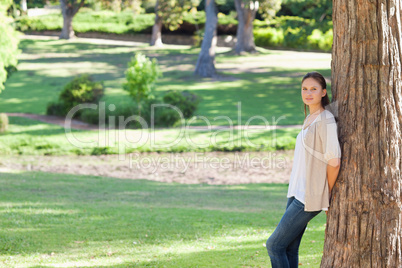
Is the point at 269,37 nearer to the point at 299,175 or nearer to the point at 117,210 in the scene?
the point at 117,210

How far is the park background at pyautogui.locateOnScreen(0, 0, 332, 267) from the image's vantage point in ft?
18.7

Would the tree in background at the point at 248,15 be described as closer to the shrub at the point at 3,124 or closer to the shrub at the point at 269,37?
the shrub at the point at 269,37

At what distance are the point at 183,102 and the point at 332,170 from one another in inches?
601

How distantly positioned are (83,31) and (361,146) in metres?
43.7

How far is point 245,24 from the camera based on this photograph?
3628 centimetres

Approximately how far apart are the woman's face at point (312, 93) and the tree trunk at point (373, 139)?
0.25 meters

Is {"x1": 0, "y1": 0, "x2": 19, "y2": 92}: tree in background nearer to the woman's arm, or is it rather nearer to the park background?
the park background

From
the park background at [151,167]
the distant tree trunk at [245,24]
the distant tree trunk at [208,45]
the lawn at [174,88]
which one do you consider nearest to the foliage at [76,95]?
the park background at [151,167]

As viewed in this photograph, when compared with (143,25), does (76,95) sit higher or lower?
lower

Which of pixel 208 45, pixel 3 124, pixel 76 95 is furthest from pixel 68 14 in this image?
pixel 3 124

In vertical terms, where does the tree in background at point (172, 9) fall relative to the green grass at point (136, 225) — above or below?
above

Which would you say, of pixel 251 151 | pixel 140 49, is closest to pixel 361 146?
pixel 251 151

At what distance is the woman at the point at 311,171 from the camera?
3.49 metres

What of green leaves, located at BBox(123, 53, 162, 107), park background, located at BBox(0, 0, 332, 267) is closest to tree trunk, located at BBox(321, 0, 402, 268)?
park background, located at BBox(0, 0, 332, 267)
